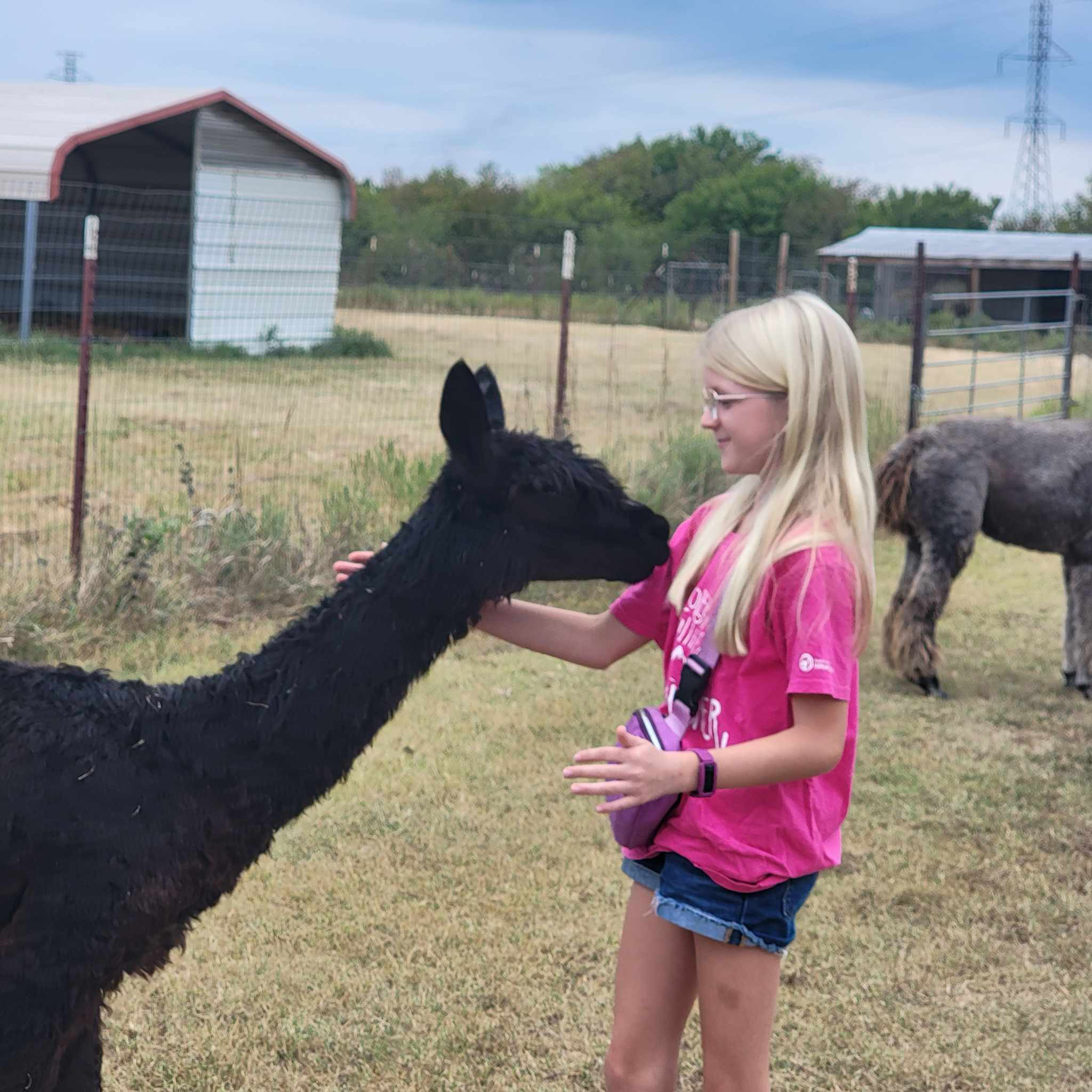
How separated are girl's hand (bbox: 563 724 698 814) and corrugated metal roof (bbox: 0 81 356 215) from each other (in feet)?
51.0

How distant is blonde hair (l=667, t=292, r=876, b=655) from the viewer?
2355mm

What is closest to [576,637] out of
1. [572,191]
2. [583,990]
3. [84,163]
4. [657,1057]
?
[657,1057]

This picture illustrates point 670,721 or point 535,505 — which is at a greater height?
point 535,505

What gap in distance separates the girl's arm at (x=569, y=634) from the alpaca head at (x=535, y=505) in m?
0.13

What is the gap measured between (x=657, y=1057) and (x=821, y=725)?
782 mm

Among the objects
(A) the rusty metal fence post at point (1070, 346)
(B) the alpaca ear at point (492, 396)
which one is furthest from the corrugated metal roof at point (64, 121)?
(B) the alpaca ear at point (492, 396)

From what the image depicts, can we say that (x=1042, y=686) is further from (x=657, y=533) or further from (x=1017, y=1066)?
(x=657, y=533)

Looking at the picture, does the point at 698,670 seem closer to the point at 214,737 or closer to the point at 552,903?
the point at 214,737

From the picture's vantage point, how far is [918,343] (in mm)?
11648

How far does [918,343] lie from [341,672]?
10.1 metres

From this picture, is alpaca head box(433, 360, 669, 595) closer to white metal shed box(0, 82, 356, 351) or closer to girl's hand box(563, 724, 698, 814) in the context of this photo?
girl's hand box(563, 724, 698, 814)

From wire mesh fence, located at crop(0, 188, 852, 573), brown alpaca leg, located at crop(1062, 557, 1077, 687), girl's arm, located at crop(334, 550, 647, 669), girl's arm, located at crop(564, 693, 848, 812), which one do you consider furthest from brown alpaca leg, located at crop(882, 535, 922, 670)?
girl's arm, located at crop(564, 693, 848, 812)

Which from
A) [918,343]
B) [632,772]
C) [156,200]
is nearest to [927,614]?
[632,772]

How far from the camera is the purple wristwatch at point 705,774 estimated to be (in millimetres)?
2184
